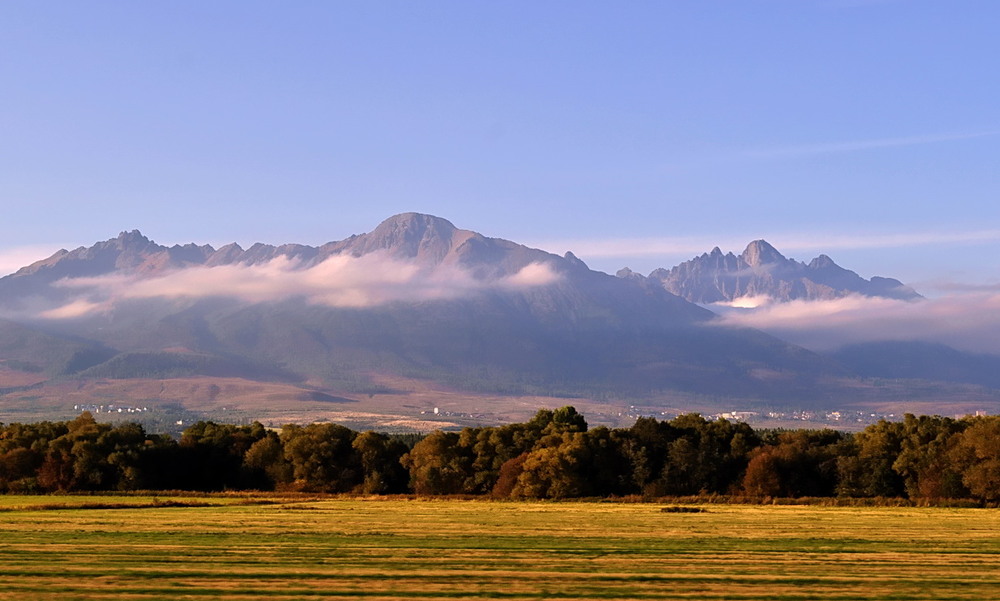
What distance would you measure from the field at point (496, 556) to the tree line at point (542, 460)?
92.6ft

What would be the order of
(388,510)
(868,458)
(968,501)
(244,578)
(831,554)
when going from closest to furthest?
(244,578) → (831,554) → (388,510) → (968,501) → (868,458)

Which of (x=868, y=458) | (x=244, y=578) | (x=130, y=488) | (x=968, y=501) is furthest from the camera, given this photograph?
(x=130, y=488)

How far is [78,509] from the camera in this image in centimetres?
7756

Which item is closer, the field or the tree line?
the field

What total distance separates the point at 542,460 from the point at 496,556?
59.2 m

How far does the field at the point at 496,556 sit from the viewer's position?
32.2 m

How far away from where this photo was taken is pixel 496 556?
133 feet

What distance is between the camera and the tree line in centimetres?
9612

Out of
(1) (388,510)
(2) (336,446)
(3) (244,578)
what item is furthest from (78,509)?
(3) (244,578)

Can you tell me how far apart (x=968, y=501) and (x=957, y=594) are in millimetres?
58985

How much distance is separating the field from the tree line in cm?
2821

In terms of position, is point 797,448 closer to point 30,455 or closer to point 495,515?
point 495,515

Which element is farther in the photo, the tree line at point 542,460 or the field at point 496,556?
the tree line at point 542,460

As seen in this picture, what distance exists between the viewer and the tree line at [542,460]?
9612 cm
